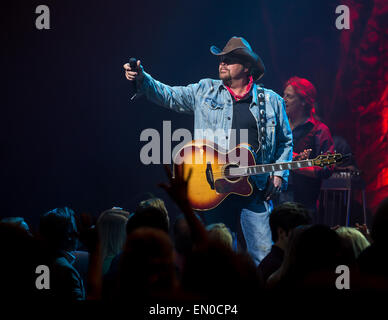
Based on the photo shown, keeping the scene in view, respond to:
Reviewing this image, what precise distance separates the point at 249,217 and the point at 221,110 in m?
1.13

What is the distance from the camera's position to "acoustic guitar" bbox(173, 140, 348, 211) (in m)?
4.15

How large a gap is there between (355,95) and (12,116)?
15.5 feet

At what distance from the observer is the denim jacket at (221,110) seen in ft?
14.6

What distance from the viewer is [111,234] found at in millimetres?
3000

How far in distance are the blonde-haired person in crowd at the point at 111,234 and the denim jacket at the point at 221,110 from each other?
5.35ft

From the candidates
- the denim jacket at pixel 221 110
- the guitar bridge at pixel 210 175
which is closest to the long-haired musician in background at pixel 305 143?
the denim jacket at pixel 221 110

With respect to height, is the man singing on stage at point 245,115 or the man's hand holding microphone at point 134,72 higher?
the man's hand holding microphone at point 134,72

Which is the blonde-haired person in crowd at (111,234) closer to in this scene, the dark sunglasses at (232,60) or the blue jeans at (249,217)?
the blue jeans at (249,217)

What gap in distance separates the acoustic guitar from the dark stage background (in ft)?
4.88

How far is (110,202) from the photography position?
5633 millimetres

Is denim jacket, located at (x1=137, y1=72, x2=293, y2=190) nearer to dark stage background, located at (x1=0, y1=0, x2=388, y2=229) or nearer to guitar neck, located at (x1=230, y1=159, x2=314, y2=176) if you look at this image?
guitar neck, located at (x1=230, y1=159, x2=314, y2=176)

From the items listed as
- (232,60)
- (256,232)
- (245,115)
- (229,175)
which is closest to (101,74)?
(232,60)

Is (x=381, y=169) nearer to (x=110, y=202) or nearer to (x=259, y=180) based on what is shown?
(x=259, y=180)
